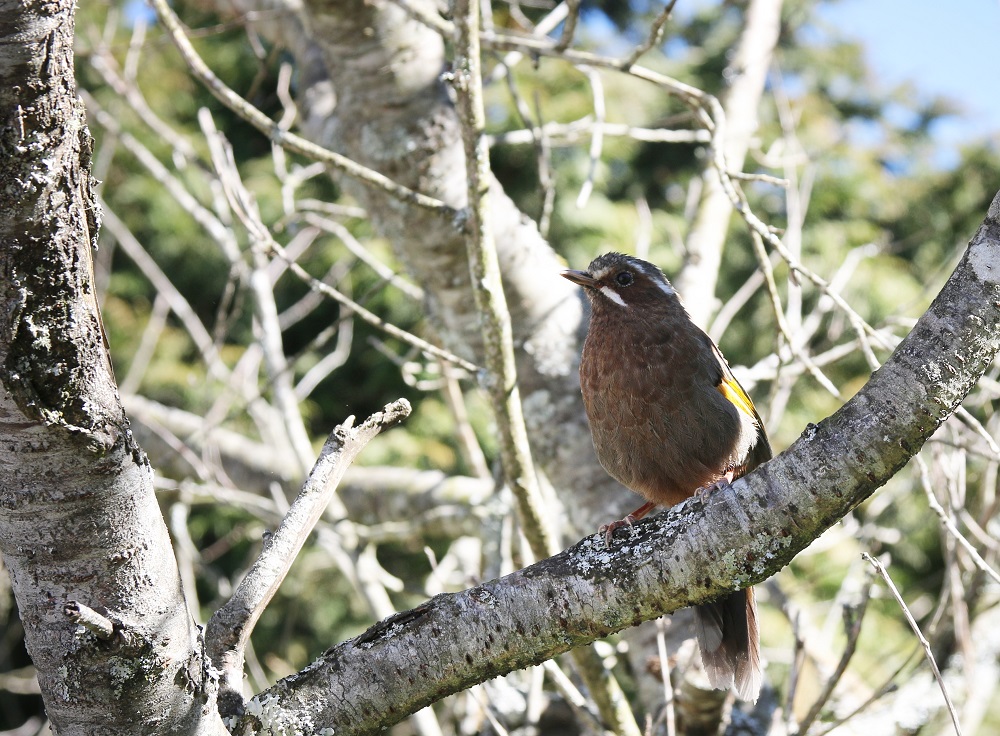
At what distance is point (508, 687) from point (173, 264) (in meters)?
5.51

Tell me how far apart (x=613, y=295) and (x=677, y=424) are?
613 mm

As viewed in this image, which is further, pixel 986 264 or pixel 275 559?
pixel 275 559

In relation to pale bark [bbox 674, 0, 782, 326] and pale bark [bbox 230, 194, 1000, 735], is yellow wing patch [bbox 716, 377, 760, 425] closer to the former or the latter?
pale bark [bbox 674, 0, 782, 326]

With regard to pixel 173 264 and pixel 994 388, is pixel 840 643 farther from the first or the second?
pixel 173 264

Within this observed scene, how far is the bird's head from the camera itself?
11.0ft

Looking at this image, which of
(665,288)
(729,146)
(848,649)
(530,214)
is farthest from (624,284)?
(530,214)

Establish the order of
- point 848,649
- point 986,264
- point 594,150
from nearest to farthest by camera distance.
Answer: point 986,264
point 848,649
point 594,150

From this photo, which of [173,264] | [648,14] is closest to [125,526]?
[173,264]

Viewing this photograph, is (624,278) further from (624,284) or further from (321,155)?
(321,155)

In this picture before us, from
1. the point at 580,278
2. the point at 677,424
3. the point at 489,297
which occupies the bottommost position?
the point at 677,424

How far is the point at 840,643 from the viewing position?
6531 mm

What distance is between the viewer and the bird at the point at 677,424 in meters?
2.86

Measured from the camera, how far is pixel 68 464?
60.9 inches

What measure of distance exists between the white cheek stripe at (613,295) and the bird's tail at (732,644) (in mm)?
1073
